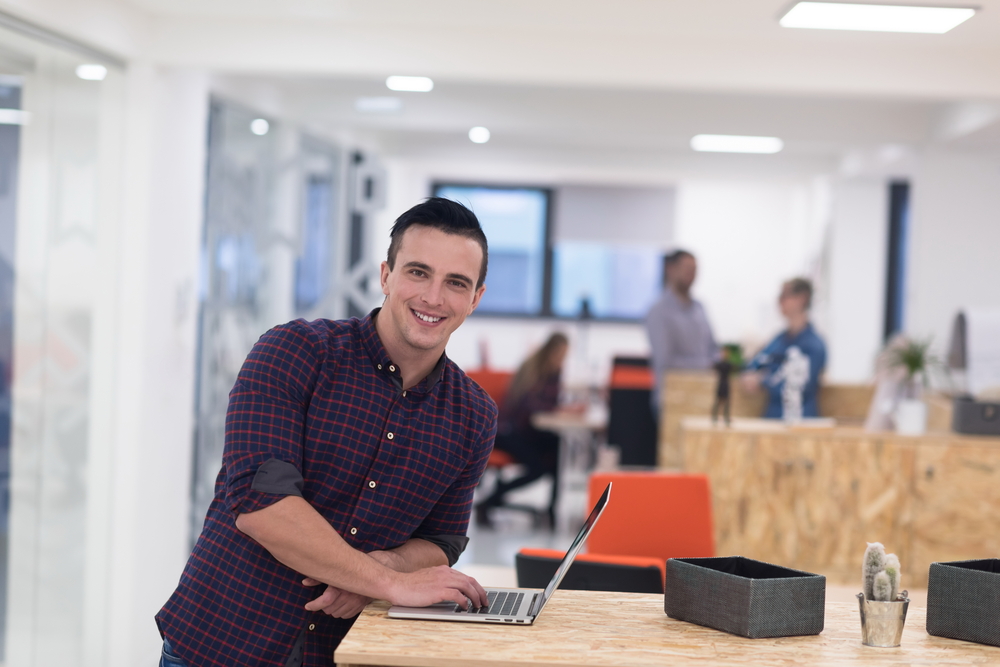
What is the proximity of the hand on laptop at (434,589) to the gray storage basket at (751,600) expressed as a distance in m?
0.40

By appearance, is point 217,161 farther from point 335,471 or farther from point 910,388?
point 335,471

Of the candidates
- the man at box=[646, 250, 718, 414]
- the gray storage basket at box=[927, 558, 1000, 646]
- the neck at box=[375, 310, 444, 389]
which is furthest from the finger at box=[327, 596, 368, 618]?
the man at box=[646, 250, 718, 414]

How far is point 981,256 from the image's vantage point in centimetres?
638

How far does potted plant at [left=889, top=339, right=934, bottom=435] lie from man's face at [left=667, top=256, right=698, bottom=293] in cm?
195

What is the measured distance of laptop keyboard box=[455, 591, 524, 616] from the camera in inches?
78.7

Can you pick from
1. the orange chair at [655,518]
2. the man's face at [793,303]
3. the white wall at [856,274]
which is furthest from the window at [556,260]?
the orange chair at [655,518]

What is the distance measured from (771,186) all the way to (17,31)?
9.54 meters

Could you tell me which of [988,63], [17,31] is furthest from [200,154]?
[988,63]

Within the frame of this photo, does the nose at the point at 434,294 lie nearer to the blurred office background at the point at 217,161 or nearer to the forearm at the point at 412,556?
the forearm at the point at 412,556

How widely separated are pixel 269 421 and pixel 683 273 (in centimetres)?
542

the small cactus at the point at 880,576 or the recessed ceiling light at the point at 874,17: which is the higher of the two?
the recessed ceiling light at the point at 874,17

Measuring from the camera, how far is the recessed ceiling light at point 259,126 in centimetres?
630

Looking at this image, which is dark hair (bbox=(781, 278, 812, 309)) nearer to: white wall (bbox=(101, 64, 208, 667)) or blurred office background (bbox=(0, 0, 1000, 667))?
blurred office background (bbox=(0, 0, 1000, 667))

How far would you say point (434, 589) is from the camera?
1976mm
